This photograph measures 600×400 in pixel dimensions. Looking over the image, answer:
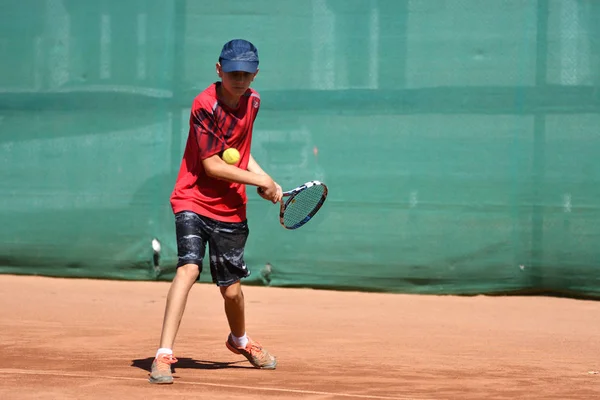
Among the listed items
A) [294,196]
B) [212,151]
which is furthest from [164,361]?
[294,196]

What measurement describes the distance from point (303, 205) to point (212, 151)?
788 millimetres

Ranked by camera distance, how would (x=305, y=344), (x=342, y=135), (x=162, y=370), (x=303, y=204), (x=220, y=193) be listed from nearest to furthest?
(x=162, y=370), (x=220, y=193), (x=303, y=204), (x=305, y=344), (x=342, y=135)

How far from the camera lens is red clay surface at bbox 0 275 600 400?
4340mm

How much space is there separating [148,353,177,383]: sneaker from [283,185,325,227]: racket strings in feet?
3.30

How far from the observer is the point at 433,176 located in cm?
817

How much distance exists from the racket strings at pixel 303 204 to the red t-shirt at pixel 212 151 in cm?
38

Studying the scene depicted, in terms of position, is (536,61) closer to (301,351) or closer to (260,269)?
(260,269)

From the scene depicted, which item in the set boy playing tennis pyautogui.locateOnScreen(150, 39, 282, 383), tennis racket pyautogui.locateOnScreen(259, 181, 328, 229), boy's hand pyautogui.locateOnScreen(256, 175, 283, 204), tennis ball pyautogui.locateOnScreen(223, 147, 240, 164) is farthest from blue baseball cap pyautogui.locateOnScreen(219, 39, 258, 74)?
tennis racket pyautogui.locateOnScreen(259, 181, 328, 229)

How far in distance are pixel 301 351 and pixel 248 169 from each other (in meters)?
1.20

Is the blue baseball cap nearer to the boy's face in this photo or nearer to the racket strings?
the boy's face

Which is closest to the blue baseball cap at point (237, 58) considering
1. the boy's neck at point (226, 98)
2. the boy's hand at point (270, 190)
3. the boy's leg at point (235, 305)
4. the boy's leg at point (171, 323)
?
the boy's neck at point (226, 98)

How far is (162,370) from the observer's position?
14.2 feet

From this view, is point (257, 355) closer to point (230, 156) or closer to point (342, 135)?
point (230, 156)

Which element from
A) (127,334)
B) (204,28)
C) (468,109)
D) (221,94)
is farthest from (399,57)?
(221,94)
